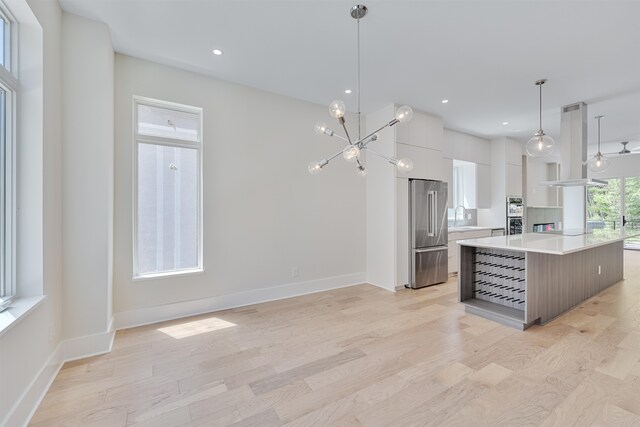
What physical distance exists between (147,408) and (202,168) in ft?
8.30

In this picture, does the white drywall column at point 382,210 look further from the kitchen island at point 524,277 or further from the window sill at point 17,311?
the window sill at point 17,311

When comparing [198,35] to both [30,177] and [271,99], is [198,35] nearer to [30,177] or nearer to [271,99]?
[271,99]

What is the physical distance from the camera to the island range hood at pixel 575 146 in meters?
4.37

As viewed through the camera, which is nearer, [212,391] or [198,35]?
[212,391]

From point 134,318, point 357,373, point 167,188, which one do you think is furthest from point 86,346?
point 357,373

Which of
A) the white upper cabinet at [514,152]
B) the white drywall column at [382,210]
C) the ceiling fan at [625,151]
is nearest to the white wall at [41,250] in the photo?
the white drywall column at [382,210]

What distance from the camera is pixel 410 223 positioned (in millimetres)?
4676

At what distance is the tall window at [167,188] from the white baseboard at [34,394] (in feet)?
3.63

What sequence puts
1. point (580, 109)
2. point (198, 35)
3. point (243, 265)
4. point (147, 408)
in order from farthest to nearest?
1. point (580, 109)
2. point (243, 265)
3. point (198, 35)
4. point (147, 408)

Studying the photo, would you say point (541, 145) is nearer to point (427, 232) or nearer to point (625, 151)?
point (427, 232)

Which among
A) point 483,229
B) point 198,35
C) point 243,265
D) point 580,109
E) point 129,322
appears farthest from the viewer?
point 483,229

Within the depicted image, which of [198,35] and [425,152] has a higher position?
[198,35]

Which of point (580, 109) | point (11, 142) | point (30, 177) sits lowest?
point (30, 177)

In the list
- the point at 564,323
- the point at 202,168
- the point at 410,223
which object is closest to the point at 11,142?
the point at 202,168
